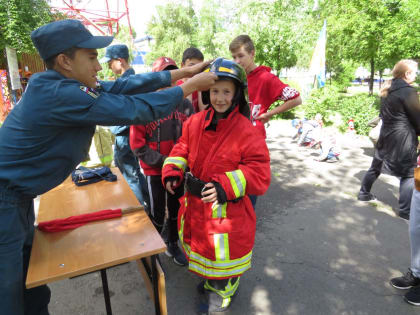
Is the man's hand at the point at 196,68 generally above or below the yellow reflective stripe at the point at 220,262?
above

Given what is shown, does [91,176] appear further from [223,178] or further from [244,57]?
[244,57]

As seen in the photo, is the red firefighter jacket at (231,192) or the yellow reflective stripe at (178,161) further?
the yellow reflective stripe at (178,161)

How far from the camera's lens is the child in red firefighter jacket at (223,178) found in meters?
Answer: 1.99

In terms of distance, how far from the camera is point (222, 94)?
214 cm

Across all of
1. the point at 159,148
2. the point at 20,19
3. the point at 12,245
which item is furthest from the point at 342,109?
the point at 12,245

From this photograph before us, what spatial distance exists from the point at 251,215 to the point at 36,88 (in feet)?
5.38

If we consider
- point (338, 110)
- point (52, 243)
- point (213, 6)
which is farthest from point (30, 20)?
point (213, 6)

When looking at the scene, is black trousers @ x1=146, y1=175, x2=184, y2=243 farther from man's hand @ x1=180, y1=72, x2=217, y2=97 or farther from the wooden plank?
man's hand @ x1=180, y1=72, x2=217, y2=97

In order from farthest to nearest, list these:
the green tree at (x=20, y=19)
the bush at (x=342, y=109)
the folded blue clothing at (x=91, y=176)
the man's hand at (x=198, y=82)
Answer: the bush at (x=342, y=109) → the green tree at (x=20, y=19) → the folded blue clothing at (x=91, y=176) → the man's hand at (x=198, y=82)

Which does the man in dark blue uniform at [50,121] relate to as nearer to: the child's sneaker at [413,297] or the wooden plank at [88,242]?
the wooden plank at [88,242]

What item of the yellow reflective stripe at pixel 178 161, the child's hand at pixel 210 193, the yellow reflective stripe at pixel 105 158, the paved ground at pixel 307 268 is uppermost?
the yellow reflective stripe at pixel 178 161

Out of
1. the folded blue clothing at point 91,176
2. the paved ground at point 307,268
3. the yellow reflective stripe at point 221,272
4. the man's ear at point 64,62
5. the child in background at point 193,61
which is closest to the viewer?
the man's ear at point 64,62

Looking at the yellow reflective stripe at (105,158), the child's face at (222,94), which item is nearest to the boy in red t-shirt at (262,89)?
the child's face at (222,94)

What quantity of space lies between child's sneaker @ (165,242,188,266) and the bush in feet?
25.3
